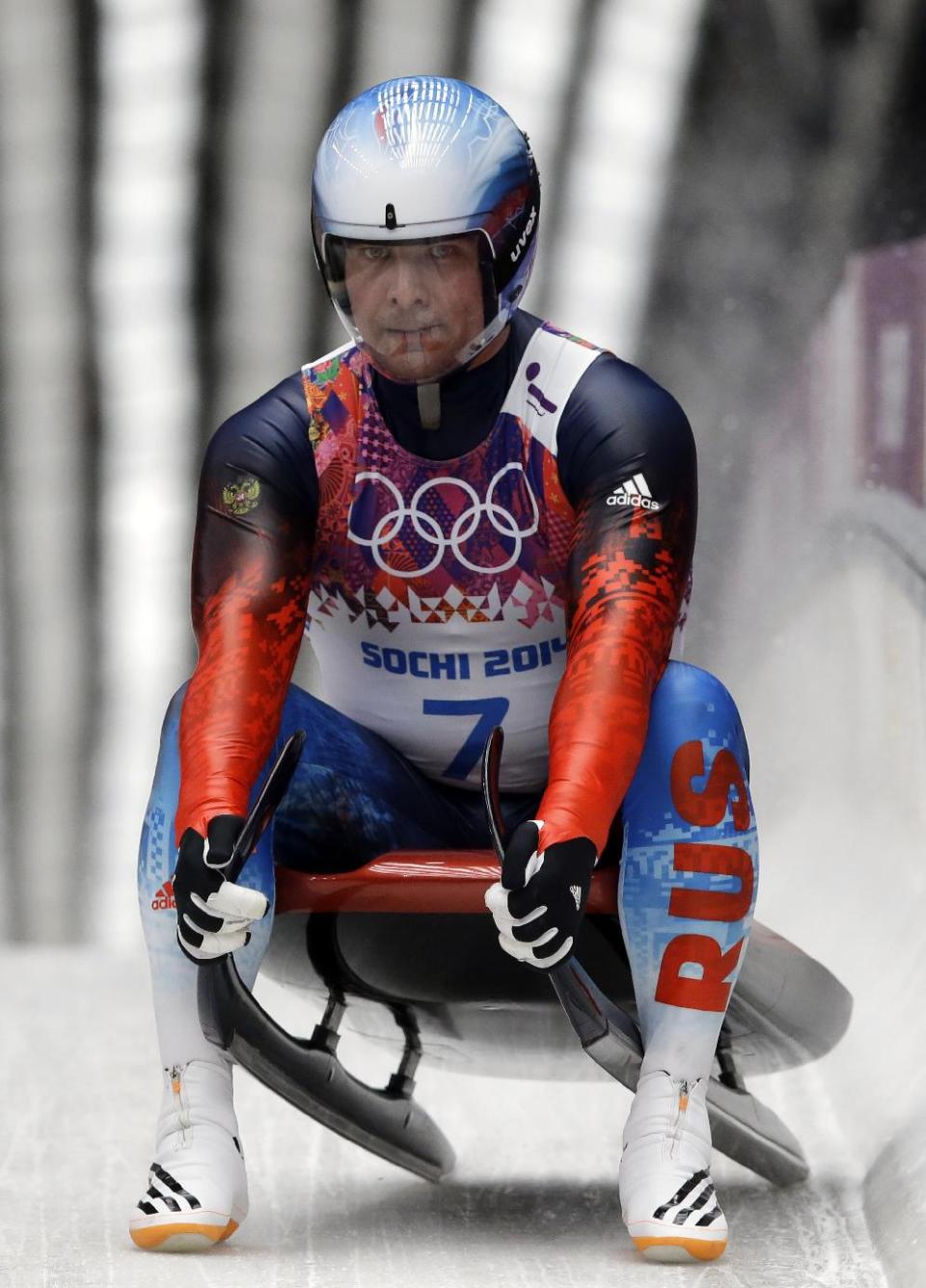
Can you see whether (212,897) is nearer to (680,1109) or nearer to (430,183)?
(680,1109)

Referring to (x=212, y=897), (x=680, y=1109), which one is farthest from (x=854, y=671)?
(x=212, y=897)

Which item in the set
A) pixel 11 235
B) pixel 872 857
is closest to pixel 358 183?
pixel 872 857

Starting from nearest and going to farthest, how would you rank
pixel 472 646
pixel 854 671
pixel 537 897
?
pixel 537 897 → pixel 472 646 → pixel 854 671

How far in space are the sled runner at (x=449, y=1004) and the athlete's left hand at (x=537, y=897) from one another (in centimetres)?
8

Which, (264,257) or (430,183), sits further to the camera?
(264,257)

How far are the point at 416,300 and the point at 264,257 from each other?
336 centimetres

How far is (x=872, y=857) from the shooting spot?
3980 mm

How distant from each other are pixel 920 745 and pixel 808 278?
1.77 meters

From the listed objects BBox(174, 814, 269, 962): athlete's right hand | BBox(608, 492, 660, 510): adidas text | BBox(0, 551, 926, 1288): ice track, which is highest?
BBox(608, 492, 660, 510): adidas text

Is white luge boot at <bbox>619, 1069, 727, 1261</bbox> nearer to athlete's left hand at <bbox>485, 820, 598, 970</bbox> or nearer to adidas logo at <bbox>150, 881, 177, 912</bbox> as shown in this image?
athlete's left hand at <bbox>485, 820, 598, 970</bbox>

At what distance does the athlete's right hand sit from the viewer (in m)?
2.22

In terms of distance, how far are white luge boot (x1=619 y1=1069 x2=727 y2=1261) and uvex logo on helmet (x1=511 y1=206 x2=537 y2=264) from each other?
2.99ft

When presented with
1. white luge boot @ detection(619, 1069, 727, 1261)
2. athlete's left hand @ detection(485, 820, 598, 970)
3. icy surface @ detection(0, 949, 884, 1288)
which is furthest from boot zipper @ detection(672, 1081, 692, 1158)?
athlete's left hand @ detection(485, 820, 598, 970)

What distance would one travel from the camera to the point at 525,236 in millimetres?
2516
